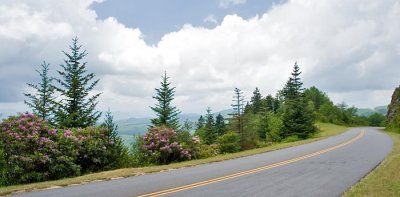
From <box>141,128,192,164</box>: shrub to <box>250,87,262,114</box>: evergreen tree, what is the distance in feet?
258

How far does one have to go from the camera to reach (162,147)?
845 inches

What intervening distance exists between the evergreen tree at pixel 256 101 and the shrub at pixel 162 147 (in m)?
78.7

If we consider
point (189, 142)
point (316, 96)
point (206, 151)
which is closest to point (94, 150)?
point (189, 142)

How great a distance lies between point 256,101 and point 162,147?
8747cm

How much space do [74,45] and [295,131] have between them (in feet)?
104

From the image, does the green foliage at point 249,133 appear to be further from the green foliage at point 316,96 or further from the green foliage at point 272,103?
the green foliage at point 316,96

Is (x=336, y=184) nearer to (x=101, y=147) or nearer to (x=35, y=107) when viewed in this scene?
(x=101, y=147)

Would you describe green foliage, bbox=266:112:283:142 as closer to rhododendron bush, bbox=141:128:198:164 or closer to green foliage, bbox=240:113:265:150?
green foliage, bbox=240:113:265:150

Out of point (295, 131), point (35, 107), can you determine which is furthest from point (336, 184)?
point (295, 131)

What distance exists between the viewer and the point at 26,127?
15.7 metres

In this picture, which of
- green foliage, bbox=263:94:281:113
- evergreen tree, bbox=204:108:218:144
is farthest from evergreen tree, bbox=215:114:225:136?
green foliage, bbox=263:94:281:113

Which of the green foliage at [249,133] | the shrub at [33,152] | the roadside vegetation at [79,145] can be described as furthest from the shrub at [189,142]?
the green foliage at [249,133]

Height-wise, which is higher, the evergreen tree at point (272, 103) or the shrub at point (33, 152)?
the evergreen tree at point (272, 103)

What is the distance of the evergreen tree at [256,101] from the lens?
10106 centimetres
